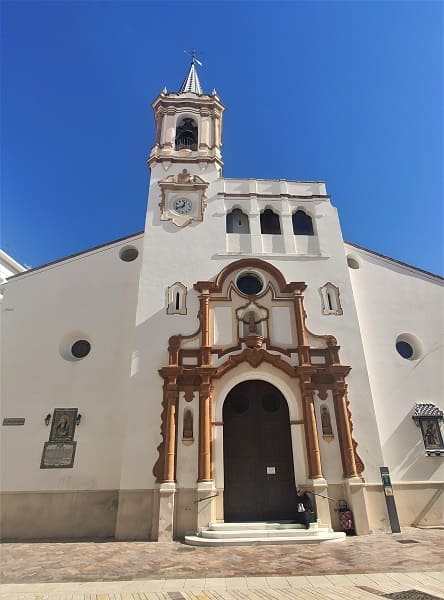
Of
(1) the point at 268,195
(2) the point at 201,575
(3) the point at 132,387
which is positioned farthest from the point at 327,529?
(1) the point at 268,195

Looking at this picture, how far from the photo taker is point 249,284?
16.0m

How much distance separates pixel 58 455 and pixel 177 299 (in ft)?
23.8

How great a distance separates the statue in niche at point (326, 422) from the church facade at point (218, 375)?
0.16 feet

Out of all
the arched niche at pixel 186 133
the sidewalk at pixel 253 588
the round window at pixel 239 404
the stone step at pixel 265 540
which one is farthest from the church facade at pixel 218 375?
the sidewalk at pixel 253 588

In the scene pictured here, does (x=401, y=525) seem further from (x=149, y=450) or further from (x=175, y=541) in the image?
(x=149, y=450)

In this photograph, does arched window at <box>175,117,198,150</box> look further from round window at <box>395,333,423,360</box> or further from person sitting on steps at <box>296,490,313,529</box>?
person sitting on steps at <box>296,490,313,529</box>

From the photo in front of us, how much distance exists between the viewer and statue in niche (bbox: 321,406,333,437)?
41.9 ft

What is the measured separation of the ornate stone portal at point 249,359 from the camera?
1239 centimetres

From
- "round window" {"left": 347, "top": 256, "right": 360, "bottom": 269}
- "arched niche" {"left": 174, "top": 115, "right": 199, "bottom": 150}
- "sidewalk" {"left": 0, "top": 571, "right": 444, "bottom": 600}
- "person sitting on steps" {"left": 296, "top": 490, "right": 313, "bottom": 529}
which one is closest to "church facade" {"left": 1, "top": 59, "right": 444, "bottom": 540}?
"round window" {"left": 347, "top": 256, "right": 360, "bottom": 269}

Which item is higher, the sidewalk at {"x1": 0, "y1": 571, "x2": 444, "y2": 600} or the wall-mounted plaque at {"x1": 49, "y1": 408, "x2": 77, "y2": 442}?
the wall-mounted plaque at {"x1": 49, "y1": 408, "x2": 77, "y2": 442}

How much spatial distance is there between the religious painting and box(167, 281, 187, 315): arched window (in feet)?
33.4

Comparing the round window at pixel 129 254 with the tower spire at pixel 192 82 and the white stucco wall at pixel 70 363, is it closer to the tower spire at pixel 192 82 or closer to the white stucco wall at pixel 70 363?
the white stucco wall at pixel 70 363

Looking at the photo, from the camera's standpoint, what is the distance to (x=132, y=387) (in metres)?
13.4

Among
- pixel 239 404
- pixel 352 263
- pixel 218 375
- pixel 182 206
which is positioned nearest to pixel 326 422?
pixel 239 404
